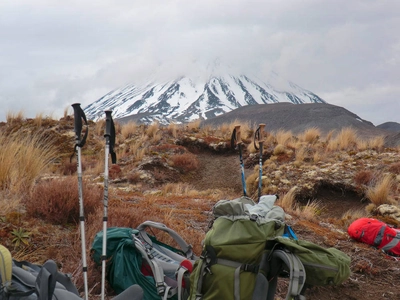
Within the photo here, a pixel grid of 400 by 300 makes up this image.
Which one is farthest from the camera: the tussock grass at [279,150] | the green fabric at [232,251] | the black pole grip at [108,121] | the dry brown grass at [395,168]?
the tussock grass at [279,150]

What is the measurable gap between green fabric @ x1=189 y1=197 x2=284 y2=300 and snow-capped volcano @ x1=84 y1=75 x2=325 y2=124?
108m

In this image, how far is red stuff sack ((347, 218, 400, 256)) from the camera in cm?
510

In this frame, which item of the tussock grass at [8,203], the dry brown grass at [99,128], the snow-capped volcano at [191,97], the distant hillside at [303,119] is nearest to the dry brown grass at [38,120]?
the dry brown grass at [99,128]

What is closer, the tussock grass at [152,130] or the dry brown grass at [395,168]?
the dry brown grass at [395,168]

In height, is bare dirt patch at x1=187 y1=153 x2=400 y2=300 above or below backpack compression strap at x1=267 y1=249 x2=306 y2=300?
below

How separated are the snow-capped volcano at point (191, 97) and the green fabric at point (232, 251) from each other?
10780 cm

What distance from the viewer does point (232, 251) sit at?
7.93ft

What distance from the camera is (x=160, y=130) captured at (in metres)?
15.4

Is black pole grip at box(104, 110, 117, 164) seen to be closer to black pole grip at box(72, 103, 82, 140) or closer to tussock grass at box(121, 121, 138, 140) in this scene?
black pole grip at box(72, 103, 82, 140)

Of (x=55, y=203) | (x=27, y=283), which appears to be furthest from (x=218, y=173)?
(x=27, y=283)

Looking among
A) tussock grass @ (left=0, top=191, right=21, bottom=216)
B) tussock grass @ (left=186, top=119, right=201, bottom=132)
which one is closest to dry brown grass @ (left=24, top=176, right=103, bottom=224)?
tussock grass @ (left=0, top=191, right=21, bottom=216)

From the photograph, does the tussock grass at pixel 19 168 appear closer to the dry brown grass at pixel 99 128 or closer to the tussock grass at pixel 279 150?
the tussock grass at pixel 279 150

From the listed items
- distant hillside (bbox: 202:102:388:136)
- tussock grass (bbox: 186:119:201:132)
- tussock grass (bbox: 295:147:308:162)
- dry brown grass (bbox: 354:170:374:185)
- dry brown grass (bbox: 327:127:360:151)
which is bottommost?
dry brown grass (bbox: 354:170:374:185)

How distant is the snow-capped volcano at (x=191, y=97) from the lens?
126m
